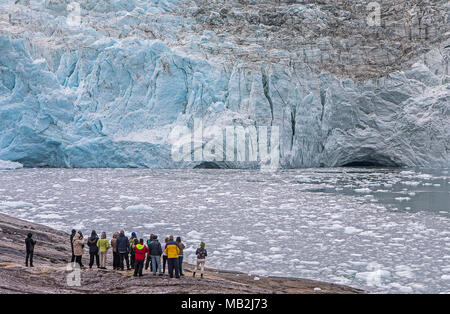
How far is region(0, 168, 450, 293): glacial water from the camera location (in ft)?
24.7

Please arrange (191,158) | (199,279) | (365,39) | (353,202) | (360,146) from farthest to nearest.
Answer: (365,39), (360,146), (191,158), (353,202), (199,279)

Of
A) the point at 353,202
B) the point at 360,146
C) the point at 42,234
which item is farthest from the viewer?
the point at 360,146

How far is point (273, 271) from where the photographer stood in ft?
24.1

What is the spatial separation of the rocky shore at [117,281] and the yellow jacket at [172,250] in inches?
13.0

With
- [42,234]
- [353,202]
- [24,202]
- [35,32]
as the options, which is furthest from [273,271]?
[35,32]

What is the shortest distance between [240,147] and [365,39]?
11940 mm

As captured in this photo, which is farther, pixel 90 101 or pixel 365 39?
pixel 365 39

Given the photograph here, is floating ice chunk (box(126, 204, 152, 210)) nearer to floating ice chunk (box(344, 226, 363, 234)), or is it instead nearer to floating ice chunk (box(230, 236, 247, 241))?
floating ice chunk (box(230, 236, 247, 241))

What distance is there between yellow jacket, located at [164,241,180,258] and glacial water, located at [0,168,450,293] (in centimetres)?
129

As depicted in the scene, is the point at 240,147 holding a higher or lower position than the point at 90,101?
lower

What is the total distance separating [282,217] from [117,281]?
5976 mm

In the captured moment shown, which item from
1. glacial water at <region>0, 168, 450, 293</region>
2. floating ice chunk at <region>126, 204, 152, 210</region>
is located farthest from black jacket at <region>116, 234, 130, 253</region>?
floating ice chunk at <region>126, 204, 152, 210</region>

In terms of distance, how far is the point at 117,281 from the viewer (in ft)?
20.9
